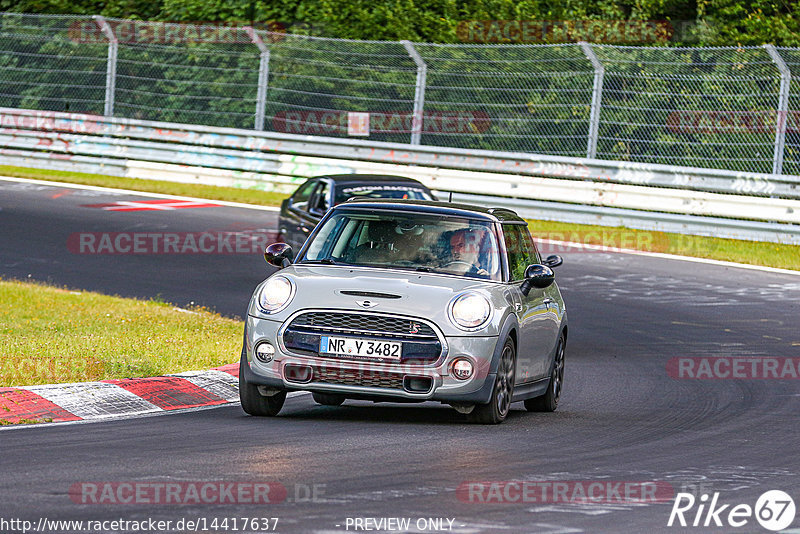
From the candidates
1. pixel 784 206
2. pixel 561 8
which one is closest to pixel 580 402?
pixel 784 206

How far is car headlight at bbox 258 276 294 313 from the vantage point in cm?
952

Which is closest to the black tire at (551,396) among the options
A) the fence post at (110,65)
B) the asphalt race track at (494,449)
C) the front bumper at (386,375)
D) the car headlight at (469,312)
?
the asphalt race track at (494,449)

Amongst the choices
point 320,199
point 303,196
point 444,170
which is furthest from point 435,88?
point 320,199

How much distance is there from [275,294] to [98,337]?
3524 mm

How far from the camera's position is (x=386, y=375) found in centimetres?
927

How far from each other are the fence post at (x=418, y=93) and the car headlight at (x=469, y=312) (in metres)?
15.9

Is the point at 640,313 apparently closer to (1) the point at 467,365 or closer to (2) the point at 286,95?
(1) the point at 467,365

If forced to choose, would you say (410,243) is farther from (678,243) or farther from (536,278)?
(678,243)

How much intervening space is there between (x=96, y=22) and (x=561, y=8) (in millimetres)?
10726

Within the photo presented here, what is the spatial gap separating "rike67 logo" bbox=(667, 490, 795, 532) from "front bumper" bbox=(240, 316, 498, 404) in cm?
225

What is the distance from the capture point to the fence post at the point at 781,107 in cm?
2145

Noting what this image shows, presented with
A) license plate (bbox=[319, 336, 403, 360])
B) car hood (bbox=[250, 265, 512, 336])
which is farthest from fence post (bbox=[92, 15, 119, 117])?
license plate (bbox=[319, 336, 403, 360])

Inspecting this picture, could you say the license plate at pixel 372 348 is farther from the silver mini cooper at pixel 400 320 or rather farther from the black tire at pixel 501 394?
the black tire at pixel 501 394

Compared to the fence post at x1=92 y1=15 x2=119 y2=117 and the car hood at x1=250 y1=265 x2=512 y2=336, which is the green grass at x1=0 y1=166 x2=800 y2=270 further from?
the car hood at x1=250 y1=265 x2=512 y2=336
